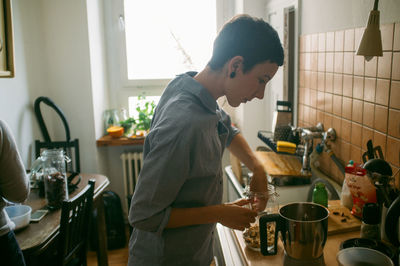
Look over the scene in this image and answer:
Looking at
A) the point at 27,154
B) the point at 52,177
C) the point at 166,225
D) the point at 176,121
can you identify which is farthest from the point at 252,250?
the point at 27,154

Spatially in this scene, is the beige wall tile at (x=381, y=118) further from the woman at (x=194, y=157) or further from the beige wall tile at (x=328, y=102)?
the woman at (x=194, y=157)

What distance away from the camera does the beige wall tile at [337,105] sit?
172 cm

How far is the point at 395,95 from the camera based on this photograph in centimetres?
131

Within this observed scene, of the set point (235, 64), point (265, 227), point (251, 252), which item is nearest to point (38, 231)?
point (251, 252)

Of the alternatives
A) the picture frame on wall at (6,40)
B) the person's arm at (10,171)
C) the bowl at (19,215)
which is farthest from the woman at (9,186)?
the picture frame on wall at (6,40)

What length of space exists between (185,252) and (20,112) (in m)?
2.07

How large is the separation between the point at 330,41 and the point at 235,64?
1.05 m

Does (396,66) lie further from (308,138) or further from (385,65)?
(308,138)

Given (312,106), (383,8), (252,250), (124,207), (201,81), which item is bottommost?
(124,207)

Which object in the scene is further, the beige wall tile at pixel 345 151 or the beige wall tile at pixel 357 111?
the beige wall tile at pixel 345 151

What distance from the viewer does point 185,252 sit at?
3.38ft

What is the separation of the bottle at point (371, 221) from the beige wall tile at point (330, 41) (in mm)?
961

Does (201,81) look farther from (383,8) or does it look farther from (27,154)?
(27,154)

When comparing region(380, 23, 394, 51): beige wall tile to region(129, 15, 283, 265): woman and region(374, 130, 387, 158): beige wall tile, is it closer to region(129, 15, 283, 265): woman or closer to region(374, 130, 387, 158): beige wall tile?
region(374, 130, 387, 158): beige wall tile
